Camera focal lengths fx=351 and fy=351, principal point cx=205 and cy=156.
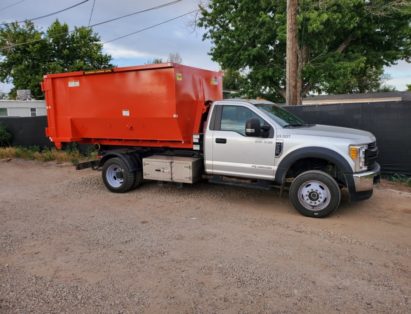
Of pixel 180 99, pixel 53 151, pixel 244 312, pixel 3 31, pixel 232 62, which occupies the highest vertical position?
pixel 3 31

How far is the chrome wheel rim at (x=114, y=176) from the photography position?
8.15 meters

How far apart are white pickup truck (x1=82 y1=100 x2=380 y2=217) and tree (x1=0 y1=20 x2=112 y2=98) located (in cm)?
2755

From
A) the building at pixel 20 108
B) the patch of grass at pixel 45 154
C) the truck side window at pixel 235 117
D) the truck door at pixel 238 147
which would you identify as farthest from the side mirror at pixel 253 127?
the building at pixel 20 108

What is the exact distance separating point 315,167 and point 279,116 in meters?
1.21

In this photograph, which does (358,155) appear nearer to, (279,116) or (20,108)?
(279,116)

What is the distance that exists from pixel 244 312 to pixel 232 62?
65.3 feet

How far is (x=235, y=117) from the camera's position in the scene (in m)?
6.84

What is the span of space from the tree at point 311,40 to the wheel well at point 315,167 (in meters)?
11.6

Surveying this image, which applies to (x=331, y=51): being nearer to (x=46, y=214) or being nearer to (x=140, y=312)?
(x=46, y=214)

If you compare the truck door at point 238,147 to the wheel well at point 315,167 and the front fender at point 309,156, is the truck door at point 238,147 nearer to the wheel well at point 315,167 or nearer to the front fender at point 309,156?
the front fender at point 309,156

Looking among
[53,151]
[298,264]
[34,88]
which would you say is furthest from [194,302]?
[34,88]

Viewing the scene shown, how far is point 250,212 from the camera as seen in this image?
253 inches

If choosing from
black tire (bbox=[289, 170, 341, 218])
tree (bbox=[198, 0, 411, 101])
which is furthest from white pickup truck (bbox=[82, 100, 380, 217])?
tree (bbox=[198, 0, 411, 101])

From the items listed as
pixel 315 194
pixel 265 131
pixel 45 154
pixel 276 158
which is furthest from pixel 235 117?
pixel 45 154
